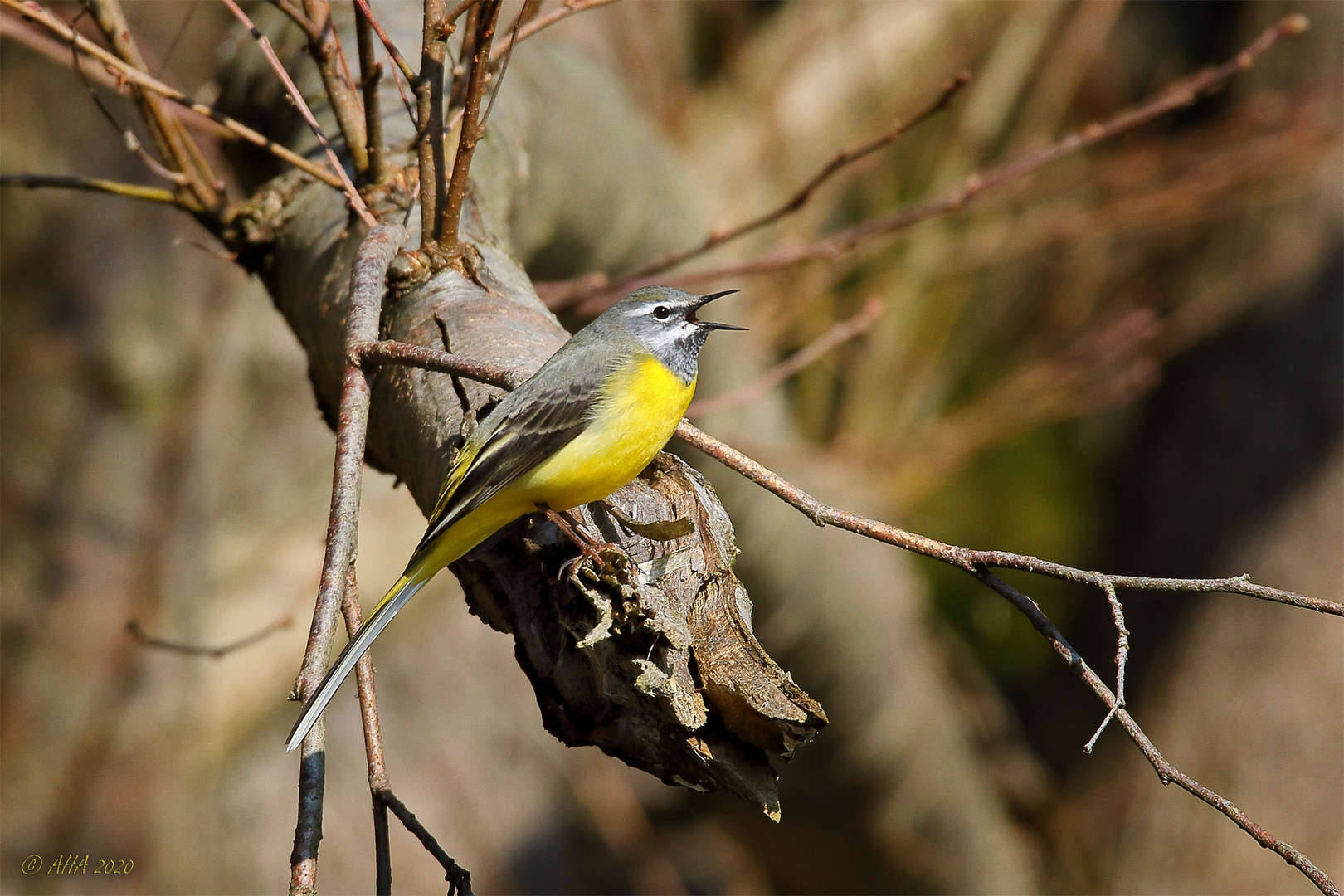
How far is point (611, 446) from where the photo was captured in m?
2.11

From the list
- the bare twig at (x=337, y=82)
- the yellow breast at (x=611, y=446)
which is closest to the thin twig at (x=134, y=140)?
the bare twig at (x=337, y=82)

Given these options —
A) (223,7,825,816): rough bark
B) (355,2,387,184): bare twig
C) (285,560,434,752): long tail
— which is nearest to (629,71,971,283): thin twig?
(223,7,825,816): rough bark

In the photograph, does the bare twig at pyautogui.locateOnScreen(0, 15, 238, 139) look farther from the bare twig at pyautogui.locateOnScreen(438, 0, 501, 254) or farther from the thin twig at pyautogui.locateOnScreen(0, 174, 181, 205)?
the bare twig at pyautogui.locateOnScreen(438, 0, 501, 254)

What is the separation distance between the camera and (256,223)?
8.52ft

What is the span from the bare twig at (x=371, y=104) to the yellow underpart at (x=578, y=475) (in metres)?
0.79

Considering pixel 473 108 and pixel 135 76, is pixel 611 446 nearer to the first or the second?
pixel 473 108

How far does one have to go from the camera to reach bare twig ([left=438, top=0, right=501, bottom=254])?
1.88 meters

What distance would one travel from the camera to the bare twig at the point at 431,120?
6.82 ft

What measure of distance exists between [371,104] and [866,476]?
11.9 feet

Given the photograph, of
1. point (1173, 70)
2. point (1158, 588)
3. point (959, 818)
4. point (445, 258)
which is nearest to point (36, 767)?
point (445, 258)

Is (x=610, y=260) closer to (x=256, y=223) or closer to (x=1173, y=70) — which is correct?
(x=256, y=223)

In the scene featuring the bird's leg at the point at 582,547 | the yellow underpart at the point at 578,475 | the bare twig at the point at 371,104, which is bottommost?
the bird's leg at the point at 582,547

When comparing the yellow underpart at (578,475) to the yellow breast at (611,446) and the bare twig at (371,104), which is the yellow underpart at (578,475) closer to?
the yellow breast at (611,446)

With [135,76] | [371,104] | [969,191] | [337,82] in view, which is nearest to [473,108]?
[371,104]
